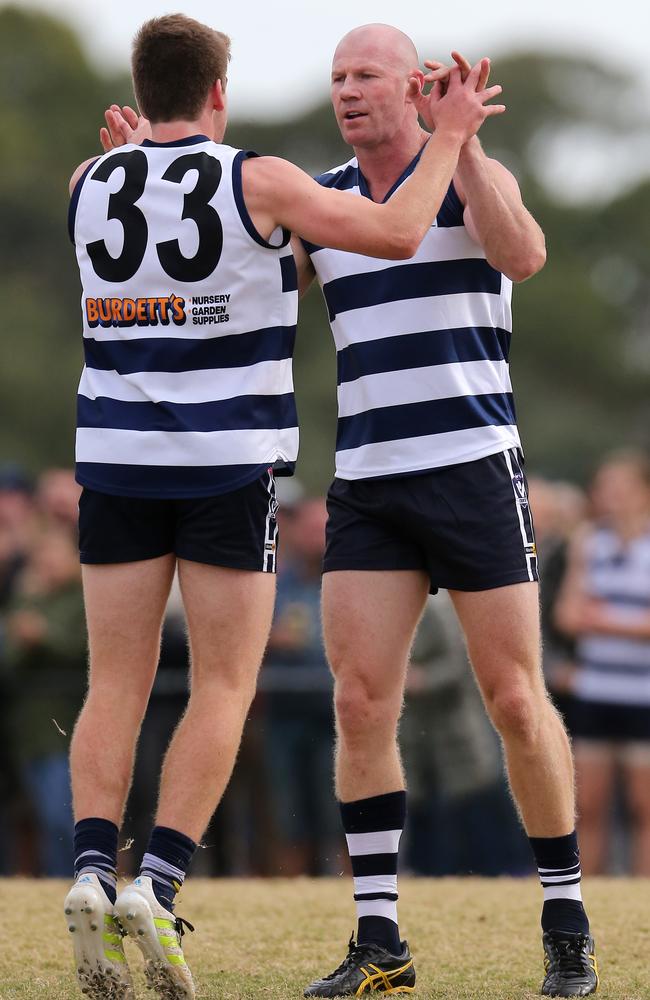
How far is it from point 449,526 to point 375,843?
3.31ft

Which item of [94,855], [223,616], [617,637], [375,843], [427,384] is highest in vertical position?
[427,384]

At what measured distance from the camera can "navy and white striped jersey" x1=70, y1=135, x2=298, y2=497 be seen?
420 centimetres

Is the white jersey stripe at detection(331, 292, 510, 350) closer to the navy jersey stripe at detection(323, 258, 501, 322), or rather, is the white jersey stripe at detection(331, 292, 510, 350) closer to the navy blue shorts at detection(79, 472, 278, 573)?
the navy jersey stripe at detection(323, 258, 501, 322)

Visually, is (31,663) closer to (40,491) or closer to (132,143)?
(40,491)

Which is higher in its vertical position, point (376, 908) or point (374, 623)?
point (374, 623)

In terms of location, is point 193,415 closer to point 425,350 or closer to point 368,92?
point 425,350

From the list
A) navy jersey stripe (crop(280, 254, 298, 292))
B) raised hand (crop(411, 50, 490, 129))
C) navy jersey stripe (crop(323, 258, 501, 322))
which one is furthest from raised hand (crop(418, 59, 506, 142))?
navy jersey stripe (crop(280, 254, 298, 292))

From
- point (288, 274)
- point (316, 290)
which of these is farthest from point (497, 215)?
point (316, 290)

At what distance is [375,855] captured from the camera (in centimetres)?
475

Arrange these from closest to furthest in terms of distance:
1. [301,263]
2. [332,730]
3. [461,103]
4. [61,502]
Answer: [461,103]
[301,263]
[332,730]
[61,502]

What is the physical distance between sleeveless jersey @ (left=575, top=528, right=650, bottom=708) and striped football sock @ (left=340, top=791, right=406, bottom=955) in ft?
14.6

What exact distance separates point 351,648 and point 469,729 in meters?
4.24

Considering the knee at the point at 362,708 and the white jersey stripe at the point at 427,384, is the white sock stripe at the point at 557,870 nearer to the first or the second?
the knee at the point at 362,708

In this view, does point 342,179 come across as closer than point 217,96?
No
